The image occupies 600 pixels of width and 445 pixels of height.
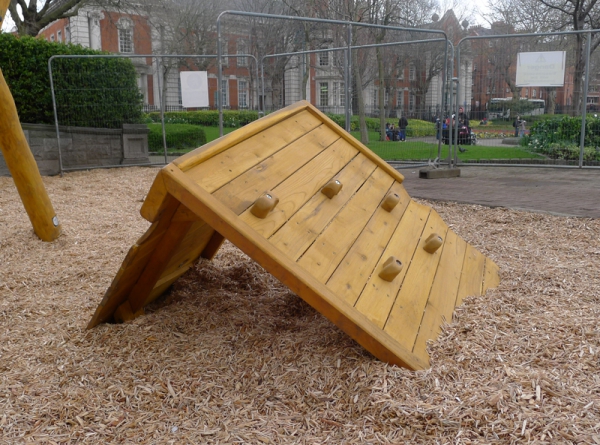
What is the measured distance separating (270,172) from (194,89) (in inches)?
389

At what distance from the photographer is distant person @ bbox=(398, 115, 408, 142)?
1132cm

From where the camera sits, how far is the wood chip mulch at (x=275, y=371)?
225cm

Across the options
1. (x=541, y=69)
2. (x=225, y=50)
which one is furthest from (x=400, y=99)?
(x=225, y=50)

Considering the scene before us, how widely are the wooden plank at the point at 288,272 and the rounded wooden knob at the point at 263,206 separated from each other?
15 centimetres

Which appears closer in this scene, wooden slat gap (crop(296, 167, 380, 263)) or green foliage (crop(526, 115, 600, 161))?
wooden slat gap (crop(296, 167, 380, 263))

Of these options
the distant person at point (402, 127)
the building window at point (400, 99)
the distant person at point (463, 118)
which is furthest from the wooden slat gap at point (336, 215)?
the distant person at point (463, 118)

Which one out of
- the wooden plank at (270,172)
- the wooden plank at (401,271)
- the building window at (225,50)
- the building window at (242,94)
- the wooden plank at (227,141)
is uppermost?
the building window at (225,50)

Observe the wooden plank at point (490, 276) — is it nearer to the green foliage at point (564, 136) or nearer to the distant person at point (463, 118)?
the distant person at point (463, 118)

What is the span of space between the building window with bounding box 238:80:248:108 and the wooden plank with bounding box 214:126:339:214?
13577 mm

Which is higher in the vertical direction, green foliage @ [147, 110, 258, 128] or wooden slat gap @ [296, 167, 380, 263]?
green foliage @ [147, 110, 258, 128]

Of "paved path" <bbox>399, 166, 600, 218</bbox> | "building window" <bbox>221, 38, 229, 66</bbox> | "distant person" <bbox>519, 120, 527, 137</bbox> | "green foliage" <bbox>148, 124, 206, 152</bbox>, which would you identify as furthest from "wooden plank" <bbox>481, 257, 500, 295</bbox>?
"green foliage" <bbox>148, 124, 206, 152</bbox>

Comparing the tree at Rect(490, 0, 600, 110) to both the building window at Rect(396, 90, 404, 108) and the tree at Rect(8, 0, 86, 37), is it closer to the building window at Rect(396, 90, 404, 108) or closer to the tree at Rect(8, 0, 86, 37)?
the building window at Rect(396, 90, 404, 108)

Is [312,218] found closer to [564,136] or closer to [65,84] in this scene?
[65,84]

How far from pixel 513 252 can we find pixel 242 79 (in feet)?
48.3
